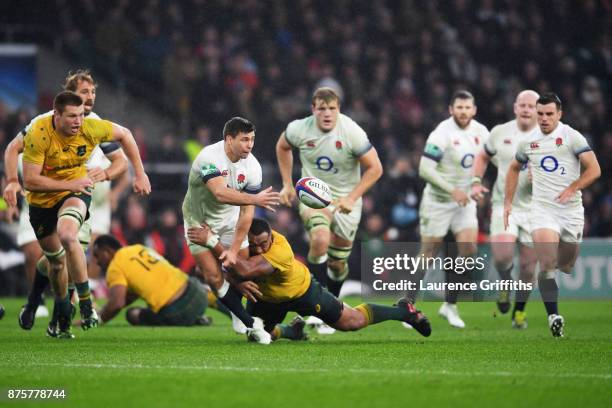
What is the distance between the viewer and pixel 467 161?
13.2m

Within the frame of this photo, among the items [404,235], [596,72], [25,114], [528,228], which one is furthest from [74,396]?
[596,72]

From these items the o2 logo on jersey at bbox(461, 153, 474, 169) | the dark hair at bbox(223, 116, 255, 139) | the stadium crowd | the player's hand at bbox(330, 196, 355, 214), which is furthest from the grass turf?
the stadium crowd

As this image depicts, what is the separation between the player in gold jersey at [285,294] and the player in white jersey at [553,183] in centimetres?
175

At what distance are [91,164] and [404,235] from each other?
7.24m

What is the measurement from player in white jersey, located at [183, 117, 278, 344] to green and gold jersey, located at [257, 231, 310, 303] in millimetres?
198

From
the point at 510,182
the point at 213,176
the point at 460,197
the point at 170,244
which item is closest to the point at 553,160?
the point at 510,182

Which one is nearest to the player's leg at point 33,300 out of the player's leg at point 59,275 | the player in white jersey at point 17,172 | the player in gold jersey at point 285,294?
the player in white jersey at point 17,172

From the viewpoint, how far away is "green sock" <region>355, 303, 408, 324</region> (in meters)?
10.0

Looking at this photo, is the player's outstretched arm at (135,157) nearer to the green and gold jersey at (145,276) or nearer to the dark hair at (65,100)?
the dark hair at (65,100)

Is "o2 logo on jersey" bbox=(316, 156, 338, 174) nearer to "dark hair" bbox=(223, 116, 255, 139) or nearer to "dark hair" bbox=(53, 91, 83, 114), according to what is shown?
"dark hair" bbox=(223, 116, 255, 139)

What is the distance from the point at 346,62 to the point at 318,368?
51.7 ft

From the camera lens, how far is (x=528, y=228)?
13164mm

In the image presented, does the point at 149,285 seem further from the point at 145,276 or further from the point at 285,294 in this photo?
the point at 285,294

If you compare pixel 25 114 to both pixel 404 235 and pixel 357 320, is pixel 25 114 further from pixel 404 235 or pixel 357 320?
pixel 357 320
